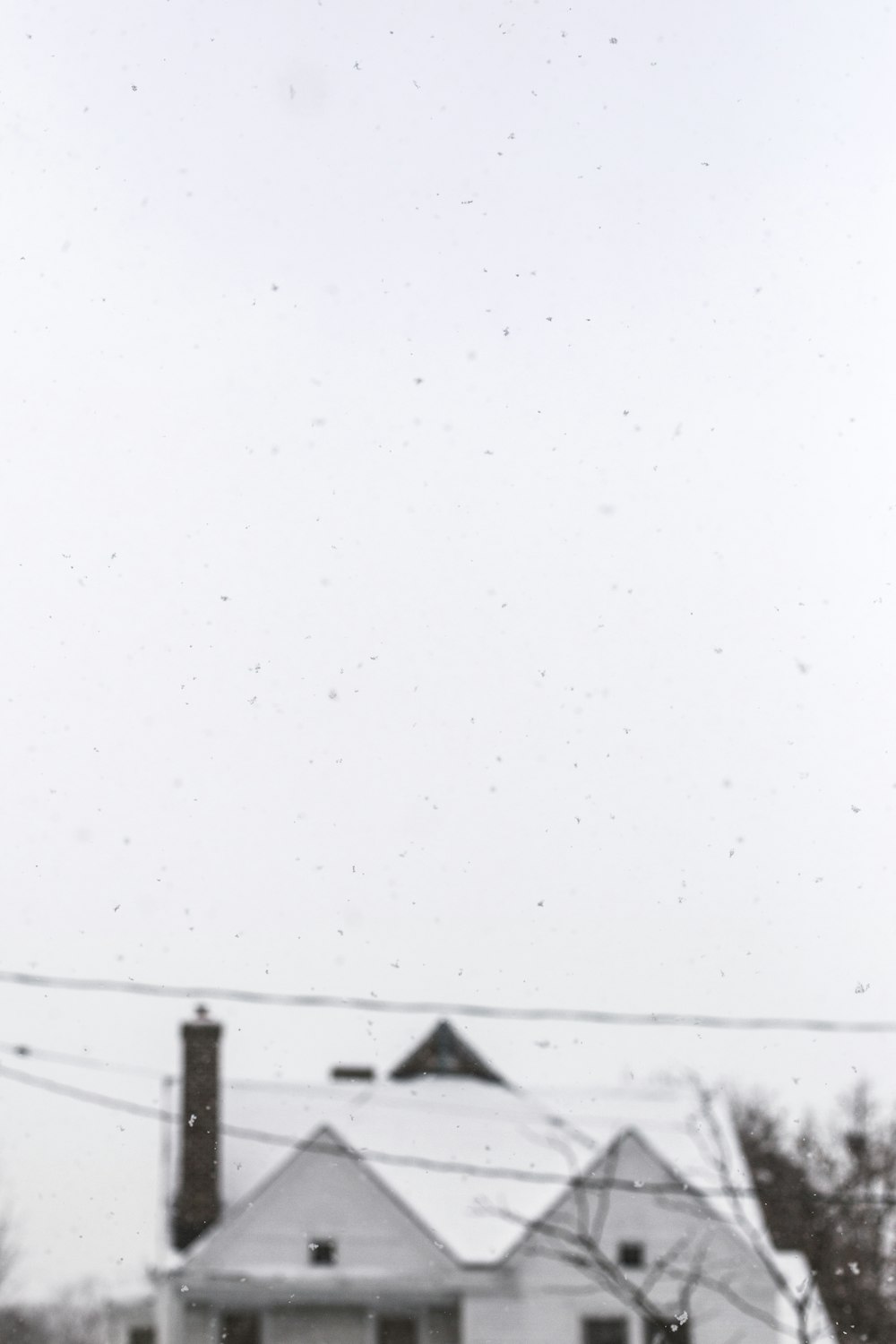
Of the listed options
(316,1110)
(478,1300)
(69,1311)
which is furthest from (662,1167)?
(69,1311)

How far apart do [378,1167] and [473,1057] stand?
432cm

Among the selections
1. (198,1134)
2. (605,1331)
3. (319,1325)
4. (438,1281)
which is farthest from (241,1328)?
(605,1331)

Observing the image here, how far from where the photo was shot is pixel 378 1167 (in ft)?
55.8

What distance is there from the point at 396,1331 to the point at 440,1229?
1.06 metres

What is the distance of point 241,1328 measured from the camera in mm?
15234

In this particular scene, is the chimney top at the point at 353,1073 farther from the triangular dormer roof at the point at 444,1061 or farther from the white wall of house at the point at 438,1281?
the white wall of house at the point at 438,1281

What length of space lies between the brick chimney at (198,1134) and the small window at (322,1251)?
3.67 ft

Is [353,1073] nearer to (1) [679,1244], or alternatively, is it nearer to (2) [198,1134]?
(2) [198,1134]

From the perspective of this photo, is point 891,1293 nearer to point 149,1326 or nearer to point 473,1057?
point 473,1057

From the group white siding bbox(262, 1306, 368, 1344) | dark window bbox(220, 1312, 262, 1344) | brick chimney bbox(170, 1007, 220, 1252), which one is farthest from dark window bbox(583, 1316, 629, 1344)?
brick chimney bbox(170, 1007, 220, 1252)

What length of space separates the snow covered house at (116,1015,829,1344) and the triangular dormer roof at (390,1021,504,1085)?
261cm

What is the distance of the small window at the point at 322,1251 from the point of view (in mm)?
16078

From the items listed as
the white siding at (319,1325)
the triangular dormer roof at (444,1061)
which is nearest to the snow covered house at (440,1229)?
the white siding at (319,1325)

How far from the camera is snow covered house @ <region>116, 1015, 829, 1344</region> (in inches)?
607
